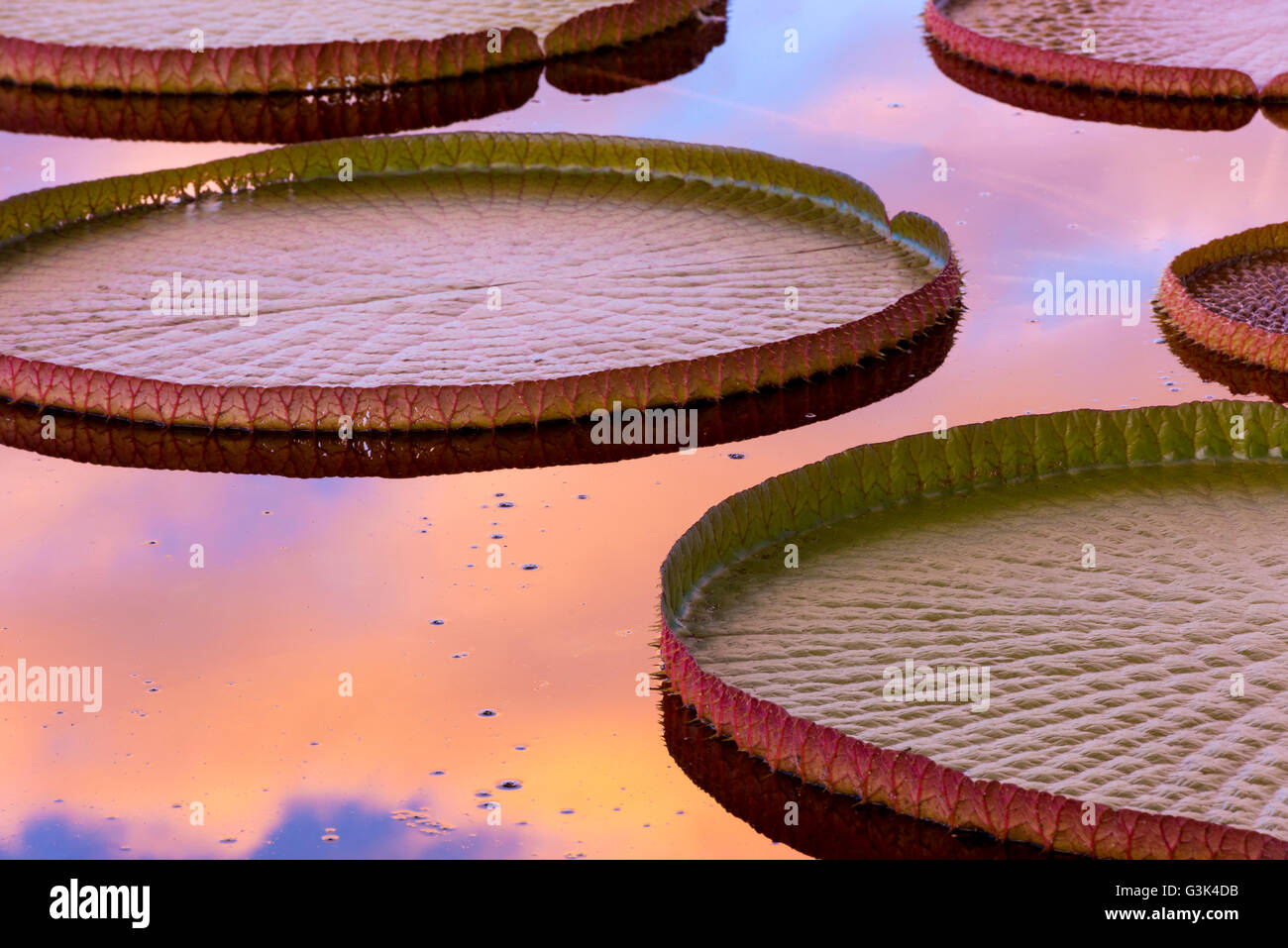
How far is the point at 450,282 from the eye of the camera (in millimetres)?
4773

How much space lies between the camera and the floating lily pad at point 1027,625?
2.63 metres

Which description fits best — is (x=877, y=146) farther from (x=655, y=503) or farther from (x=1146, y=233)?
(x=655, y=503)

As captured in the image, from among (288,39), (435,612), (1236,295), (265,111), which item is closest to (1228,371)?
(1236,295)

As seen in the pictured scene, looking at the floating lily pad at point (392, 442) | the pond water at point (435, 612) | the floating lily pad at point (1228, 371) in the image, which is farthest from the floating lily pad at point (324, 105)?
the floating lily pad at point (1228, 371)

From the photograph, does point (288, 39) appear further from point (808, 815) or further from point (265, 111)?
point (808, 815)

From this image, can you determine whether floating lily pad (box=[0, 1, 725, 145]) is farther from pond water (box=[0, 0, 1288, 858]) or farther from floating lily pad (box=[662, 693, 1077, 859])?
floating lily pad (box=[662, 693, 1077, 859])

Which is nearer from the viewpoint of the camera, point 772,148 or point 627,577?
point 627,577

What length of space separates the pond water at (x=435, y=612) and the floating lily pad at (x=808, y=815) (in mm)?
19

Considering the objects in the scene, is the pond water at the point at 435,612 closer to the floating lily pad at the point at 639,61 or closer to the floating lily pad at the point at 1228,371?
the floating lily pad at the point at 1228,371

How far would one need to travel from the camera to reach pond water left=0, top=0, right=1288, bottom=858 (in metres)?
2.66

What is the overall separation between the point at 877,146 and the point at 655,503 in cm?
258

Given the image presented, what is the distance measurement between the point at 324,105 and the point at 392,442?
2.95m
